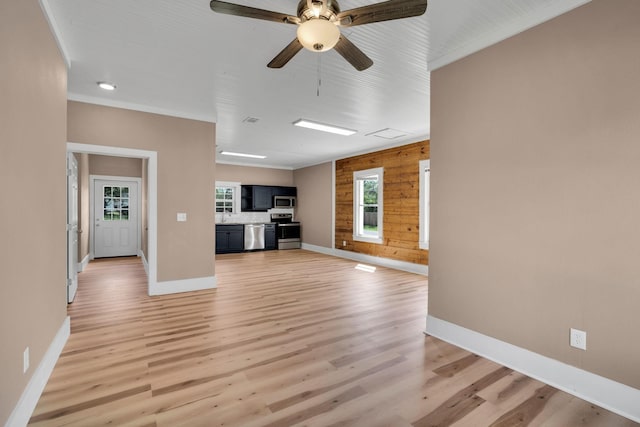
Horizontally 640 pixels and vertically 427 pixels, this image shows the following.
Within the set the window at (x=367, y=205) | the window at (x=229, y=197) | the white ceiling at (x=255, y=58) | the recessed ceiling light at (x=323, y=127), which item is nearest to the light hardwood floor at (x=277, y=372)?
the white ceiling at (x=255, y=58)

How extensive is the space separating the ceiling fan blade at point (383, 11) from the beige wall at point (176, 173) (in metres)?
3.45

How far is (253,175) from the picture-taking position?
9578 mm

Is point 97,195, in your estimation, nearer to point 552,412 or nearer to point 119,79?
point 119,79

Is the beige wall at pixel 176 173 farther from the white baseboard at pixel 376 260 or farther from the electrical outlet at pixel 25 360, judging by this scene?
the white baseboard at pixel 376 260

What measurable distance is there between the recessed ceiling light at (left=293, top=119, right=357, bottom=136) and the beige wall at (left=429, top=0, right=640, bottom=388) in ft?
8.01

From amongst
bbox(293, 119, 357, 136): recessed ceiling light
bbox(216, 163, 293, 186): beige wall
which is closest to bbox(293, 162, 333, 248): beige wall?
bbox(216, 163, 293, 186): beige wall

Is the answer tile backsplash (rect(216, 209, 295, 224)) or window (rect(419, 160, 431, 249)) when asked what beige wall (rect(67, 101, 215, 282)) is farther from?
tile backsplash (rect(216, 209, 295, 224))

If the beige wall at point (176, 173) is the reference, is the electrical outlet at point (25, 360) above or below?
below

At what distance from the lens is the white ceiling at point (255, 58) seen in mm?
2236

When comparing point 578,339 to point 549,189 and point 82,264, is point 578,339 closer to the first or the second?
point 549,189

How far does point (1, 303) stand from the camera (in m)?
1.47

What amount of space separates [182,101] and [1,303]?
3206 millimetres

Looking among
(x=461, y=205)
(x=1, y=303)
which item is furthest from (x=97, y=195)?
(x=461, y=205)

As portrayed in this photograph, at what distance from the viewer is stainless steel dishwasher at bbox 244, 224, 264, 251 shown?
8891mm
